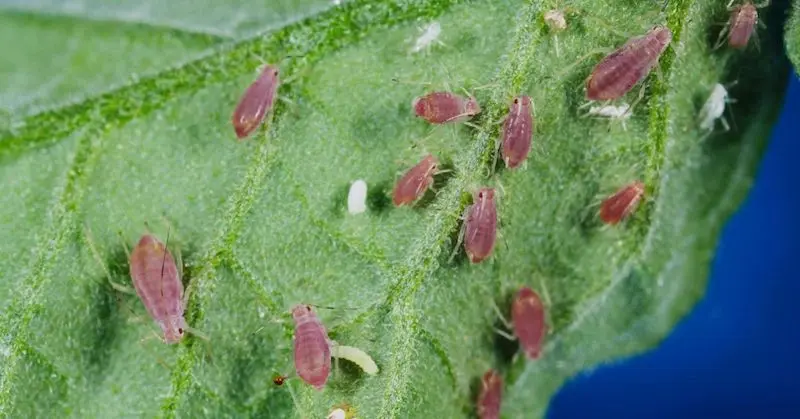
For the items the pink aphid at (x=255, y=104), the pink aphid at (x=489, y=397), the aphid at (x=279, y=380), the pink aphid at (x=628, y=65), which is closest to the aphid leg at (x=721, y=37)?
the pink aphid at (x=628, y=65)

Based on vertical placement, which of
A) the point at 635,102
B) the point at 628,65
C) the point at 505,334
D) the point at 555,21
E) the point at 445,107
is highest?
the point at 555,21

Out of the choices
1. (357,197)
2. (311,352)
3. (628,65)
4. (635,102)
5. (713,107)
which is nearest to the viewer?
(311,352)

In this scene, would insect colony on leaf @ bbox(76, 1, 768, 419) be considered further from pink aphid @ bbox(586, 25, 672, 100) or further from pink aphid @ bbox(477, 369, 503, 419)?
pink aphid @ bbox(477, 369, 503, 419)

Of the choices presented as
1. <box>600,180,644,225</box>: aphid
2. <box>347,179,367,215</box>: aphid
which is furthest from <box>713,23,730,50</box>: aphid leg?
<box>347,179,367,215</box>: aphid

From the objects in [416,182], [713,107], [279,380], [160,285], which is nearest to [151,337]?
[160,285]

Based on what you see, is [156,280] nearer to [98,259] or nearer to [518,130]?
[98,259]

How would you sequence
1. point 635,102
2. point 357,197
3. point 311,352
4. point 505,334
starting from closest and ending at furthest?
point 311,352 < point 357,197 < point 635,102 < point 505,334

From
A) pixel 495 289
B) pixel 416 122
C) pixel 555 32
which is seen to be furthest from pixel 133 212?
pixel 555 32
